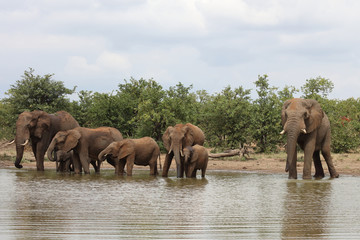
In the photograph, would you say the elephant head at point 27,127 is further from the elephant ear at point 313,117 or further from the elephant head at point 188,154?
the elephant ear at point 313,117

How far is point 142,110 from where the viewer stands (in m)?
34.4

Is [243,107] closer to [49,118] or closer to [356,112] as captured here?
[49,118]

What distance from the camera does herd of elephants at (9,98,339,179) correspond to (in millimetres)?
19000

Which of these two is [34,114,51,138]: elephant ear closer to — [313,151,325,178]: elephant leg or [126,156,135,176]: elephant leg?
[126,156,135,176]: elephant leg

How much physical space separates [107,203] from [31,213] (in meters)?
2.06

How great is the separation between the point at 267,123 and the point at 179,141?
1578 centimetres

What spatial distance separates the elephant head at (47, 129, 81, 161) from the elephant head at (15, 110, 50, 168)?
1557 millimetres

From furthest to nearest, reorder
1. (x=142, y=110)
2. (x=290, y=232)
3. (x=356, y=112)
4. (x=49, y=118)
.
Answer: (x=356, y=112), (x=142, y=110), (x=49, y=118), (x=290, y=232)

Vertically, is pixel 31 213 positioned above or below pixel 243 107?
below

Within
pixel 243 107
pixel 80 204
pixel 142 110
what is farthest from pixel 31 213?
pixel 243 107

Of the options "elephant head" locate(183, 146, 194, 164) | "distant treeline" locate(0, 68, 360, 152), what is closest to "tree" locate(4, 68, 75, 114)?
"distant treeline" locate(0, 68, 360, 152)

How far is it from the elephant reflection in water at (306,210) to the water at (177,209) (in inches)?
0.6

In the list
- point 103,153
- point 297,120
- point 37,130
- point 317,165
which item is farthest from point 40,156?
point 317,165

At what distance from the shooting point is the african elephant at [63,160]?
2162 centimetres
